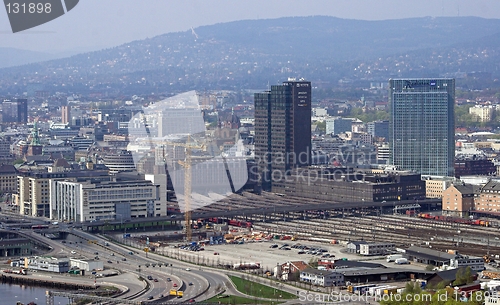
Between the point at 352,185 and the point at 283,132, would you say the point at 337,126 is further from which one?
the point at 352,185

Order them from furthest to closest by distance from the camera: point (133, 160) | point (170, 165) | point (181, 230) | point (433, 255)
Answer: point (133, 160) → point (170, 165) → point (181, 230) → point (433, 255)

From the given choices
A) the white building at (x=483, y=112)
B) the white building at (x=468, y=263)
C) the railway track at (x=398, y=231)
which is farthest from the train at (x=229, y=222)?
the white building at (x=483, y=112)

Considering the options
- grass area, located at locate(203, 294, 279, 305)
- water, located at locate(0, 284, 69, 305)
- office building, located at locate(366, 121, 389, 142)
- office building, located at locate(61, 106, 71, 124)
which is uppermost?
office building, located at locate(61, 106, 71, 124)

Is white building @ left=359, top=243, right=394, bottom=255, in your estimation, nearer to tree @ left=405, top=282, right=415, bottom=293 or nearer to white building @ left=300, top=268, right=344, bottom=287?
white building @ left=300, top=268, right=344, bottom=287

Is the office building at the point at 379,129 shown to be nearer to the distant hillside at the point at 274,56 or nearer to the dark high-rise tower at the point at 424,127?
the dark high-rise tower at the point at 424,127

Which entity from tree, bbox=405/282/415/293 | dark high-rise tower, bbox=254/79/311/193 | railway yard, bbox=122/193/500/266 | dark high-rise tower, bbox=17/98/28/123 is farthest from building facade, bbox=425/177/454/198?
dark high-rise tower, bbox=17/98/28/123

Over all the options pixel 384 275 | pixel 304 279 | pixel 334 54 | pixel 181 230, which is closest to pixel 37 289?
pixel 304 279

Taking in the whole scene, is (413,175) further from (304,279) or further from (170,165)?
(304,279)

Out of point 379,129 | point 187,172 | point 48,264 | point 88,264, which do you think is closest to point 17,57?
point 379,129
